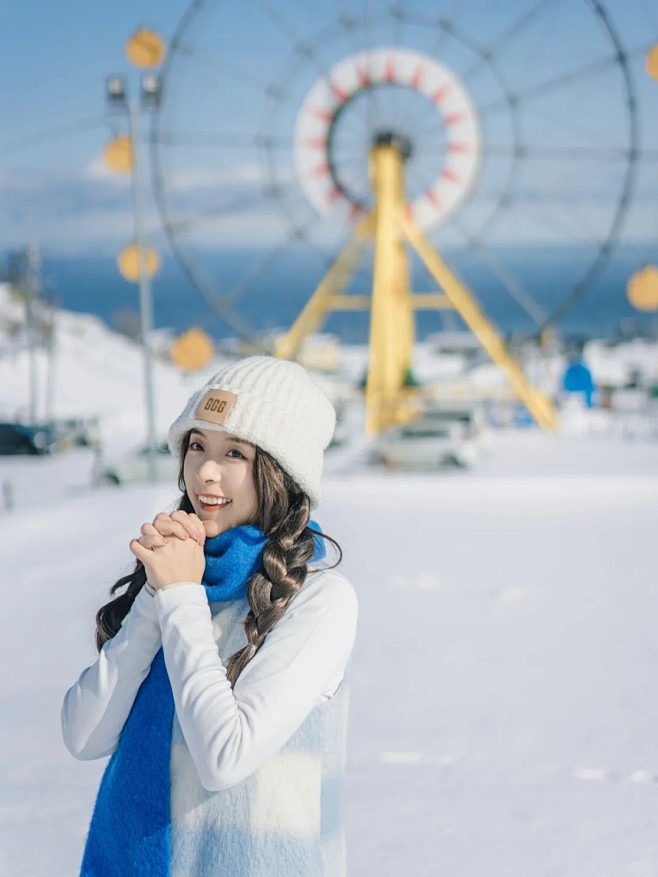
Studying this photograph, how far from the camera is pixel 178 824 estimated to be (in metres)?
1.32

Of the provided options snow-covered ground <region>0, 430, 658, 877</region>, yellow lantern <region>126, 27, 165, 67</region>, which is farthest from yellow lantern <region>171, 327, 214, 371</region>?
yellow lantern <region>126, 27, 165, 67</region>

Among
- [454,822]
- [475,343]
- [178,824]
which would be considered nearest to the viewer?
[178,824]

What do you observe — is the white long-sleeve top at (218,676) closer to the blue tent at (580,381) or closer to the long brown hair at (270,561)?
the long brown hair at (270,561)

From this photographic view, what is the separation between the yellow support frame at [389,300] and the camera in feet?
43.3

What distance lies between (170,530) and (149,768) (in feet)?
0.98

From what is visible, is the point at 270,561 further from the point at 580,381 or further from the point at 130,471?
the point at 580,381

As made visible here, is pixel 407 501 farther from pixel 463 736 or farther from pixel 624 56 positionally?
pixel 624 56

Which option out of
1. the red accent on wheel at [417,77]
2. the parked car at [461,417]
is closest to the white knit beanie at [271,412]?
the parked car at [461,417]

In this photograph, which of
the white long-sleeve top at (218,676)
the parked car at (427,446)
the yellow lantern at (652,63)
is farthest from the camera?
the parked car at (427,446)

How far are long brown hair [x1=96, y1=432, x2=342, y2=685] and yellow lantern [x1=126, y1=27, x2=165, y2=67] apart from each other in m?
9.85

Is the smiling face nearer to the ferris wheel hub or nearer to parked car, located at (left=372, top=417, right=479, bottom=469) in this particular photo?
parked car, located at (left=372, top=417, right=479, bottom=469)

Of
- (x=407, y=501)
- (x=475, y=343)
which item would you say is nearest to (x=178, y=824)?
(x=407, y=501)

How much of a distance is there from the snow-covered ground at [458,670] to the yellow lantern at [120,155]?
3.78 m

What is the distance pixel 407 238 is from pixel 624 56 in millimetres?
3521
